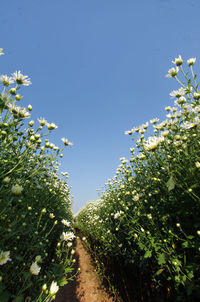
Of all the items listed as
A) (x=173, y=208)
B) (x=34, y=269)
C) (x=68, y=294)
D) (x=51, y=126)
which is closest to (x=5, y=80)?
(x=51, y=126)

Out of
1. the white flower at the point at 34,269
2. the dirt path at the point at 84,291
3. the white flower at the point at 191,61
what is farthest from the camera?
the dirt path at the point at 84,291

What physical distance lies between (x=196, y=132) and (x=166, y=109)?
3.30 feet

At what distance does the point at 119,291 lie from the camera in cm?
304

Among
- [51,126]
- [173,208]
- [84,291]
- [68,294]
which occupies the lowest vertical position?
[68,294]

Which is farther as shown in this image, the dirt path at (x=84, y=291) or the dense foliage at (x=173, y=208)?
the dirt path at (x=84, y=291)

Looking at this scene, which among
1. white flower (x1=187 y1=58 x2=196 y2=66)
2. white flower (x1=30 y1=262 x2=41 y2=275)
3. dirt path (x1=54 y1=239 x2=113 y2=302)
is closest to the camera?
white flower (x1=30 y1=262 x2=41 y2=275)

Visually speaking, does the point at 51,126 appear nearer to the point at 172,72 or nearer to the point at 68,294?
the point at 172,72

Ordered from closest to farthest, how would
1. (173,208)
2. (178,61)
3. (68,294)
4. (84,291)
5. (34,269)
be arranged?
1. (34,269)
2. (173,208)
3. (178,61)
4. (68,294)
5. (84,291)

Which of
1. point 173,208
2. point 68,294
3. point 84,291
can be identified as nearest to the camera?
point 173,208

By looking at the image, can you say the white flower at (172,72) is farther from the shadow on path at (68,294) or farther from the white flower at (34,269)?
the shadow on path at (68,294)

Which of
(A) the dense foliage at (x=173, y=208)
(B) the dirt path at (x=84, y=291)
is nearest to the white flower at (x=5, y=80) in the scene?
(A) the dense foliage at (x=173, y=208)

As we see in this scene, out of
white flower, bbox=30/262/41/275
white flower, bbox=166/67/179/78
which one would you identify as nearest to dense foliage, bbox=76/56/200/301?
white flower, bbox=166/67/179/78

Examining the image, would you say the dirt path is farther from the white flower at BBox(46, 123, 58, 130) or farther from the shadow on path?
the white flower at BBox(46, 123, 58, 130)

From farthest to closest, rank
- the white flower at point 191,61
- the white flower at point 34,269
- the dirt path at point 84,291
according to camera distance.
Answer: the dirt path at point 84,291
the white flower at point 191,61
the white flower at point 34,269
